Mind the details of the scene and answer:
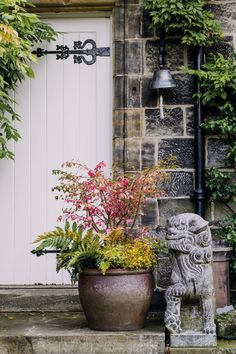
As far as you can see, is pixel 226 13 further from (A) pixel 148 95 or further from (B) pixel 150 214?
(B) pixel 150 214

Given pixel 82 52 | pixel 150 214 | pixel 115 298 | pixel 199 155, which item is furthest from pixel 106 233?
pixel 82 52

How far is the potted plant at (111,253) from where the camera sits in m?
5.36

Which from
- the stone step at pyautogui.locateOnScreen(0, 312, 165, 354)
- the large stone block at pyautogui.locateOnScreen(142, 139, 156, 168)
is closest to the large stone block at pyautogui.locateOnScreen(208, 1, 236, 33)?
the large stone block at pyautogui.locateOnScreen(142, 139, 156, 168)

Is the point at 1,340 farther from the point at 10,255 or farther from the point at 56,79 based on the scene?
the point at 56,79

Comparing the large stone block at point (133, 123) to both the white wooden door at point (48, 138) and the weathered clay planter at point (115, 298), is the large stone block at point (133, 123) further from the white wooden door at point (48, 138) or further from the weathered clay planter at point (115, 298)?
the weathered clay planter at point (115, 298)

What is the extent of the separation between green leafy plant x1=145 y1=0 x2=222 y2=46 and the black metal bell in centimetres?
31

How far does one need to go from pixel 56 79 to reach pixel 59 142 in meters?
0.58

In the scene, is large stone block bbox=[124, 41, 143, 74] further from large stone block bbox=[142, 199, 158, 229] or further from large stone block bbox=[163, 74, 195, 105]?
large stone block bbox=[142, 199, 158, 229]

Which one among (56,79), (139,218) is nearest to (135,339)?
(139,218)

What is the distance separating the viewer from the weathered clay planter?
534 centimetres

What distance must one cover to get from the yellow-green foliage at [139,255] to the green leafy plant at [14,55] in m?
1.51

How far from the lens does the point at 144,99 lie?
652 cm

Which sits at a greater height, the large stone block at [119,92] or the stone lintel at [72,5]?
the stone lintel at [72,5]

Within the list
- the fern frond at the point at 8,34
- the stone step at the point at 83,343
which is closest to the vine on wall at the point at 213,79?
the stone step at the point at 83,343
